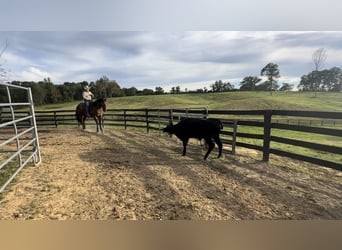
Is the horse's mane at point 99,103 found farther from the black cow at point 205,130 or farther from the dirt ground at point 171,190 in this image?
the black cow at point 205,130

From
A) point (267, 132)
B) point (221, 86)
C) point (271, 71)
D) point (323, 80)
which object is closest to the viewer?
point (323, 80)

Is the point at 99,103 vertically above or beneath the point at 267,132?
above

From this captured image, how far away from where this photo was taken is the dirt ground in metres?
2.03

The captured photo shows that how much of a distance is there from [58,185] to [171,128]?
2.35 metres

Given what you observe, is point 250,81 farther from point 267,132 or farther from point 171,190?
point 171,190

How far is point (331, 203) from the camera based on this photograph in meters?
2.27

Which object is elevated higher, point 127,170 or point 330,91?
point 330,91

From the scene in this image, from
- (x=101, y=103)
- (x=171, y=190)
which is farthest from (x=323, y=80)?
(x=101, y=103)

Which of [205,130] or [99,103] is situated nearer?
[205,130]

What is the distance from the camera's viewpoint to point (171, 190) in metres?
2.55

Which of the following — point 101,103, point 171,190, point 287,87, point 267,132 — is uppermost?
point 287,87

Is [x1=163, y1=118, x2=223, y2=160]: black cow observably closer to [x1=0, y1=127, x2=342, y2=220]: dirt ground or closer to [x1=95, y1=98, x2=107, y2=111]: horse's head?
[x1=0, y1=127, x2=342, y2=220]: dirt ground

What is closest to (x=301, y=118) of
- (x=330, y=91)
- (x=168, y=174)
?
(x=330, y=91)

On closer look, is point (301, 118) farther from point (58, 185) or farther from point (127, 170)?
point (58, 185)
